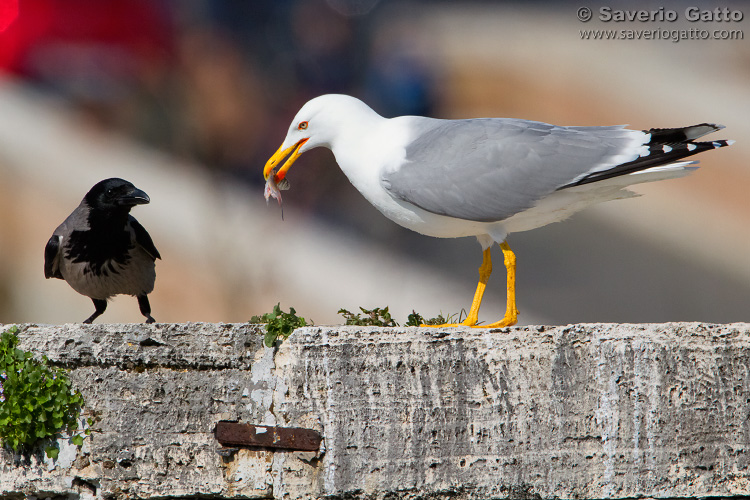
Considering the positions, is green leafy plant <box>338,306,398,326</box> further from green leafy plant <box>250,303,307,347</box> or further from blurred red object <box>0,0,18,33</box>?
blurred red object <box>0,0,18,33</box>

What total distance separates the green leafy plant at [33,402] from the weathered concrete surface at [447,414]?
5.0 inches

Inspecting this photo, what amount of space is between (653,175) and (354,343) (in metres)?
1.33

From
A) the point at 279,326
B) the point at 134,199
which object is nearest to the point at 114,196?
the point at 134,199

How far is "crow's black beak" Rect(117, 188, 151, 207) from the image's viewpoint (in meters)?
3.95

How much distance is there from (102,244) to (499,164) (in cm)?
211

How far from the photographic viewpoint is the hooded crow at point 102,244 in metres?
4.04

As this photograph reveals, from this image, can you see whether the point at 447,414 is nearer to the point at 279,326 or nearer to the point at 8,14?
the point at 279,326

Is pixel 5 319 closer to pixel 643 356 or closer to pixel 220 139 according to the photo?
pixel 220 139

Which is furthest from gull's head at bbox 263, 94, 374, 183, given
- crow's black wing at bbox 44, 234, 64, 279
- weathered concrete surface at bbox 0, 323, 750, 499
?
crow's black wing at bbox 44, 234, 64, 279

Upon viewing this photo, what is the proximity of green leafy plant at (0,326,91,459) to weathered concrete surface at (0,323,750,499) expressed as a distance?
5.0 inches

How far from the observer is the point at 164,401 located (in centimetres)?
289

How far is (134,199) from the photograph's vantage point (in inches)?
156

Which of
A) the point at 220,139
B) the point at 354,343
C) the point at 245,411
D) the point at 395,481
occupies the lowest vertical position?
the point at 395,481

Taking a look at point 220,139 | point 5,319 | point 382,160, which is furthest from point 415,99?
point 5,319
